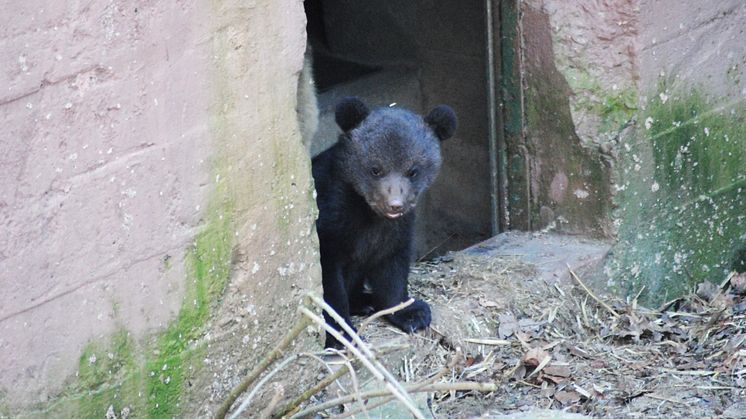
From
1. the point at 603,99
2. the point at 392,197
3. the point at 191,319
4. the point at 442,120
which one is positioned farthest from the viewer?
the point at 603,99

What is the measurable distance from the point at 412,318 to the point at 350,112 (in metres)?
0.99

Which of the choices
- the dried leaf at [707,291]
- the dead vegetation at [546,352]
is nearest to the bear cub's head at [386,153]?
the dead vegetation at [546,352]

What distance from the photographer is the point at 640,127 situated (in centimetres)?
603

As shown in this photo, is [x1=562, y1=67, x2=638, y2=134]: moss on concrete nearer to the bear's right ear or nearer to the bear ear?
the bear ear

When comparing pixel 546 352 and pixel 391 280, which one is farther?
pixel 391 280

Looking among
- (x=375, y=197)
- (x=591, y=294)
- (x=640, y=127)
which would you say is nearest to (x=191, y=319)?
(x=375, y=197)

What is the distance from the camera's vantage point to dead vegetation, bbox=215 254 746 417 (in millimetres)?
5035

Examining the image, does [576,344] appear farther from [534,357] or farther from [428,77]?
[428,77]

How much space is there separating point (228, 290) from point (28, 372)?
0.86 metres

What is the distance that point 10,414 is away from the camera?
372 cm

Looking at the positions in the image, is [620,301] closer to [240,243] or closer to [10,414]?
[240,243]

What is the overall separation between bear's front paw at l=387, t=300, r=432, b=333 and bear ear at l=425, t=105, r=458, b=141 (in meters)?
0.84

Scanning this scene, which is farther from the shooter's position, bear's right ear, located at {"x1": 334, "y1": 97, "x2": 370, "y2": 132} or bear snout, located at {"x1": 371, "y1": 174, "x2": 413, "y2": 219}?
bear's right ear, located at {"x1": 334, "y1": 97, "x2": 370, "y2": 132}

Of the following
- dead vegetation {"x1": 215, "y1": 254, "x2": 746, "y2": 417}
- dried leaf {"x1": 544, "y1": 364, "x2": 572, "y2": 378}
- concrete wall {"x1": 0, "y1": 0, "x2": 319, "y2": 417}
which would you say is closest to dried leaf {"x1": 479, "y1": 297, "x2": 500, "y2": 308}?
dead vegetation {"x1": 215, "y1": 254, "x2": 746, "y2": 417}
